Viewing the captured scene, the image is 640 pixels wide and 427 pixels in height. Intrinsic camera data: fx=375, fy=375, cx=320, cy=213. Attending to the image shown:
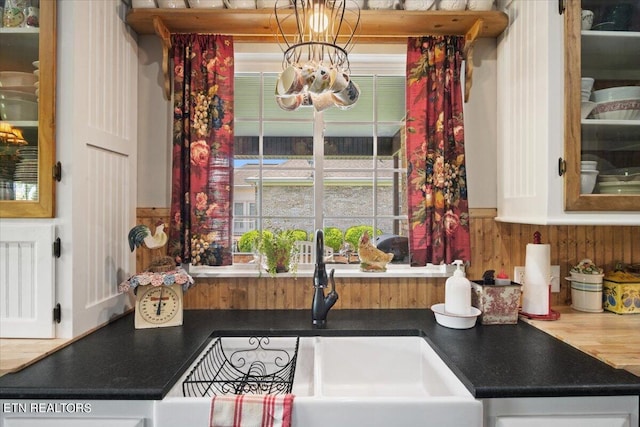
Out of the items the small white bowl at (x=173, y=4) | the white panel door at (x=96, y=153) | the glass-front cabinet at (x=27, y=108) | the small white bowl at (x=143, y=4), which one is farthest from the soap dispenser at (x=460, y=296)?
the small white bowl at (x=143, y=4)

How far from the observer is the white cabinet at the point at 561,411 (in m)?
1.10

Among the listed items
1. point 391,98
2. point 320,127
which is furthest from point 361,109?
point 320,127

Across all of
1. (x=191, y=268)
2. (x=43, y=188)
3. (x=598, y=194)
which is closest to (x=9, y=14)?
(x=43, y=188)

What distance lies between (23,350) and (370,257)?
4.75ft

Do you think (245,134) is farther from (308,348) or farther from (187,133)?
(308,348)

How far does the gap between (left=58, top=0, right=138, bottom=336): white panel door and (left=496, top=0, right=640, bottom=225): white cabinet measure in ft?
6.00

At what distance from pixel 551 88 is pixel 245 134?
146cm

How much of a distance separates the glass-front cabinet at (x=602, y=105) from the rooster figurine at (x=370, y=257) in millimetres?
832

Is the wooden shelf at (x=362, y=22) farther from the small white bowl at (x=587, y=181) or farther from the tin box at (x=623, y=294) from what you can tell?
the tin box at (x=623, y=294)

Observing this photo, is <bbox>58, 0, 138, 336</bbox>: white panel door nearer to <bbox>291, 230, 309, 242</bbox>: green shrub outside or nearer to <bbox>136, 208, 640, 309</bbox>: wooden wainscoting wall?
<bbox>136, 208, 640, 309</bbox>: wooden wainscoting wall

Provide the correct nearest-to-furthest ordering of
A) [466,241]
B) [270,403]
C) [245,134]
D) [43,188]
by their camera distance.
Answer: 1. [270,403]
2. [43,188]
3. [466,241]
4. [245,134]

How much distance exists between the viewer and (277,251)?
1870mm

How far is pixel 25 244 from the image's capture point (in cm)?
139

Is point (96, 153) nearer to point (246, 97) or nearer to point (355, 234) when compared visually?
point (246, 97)
